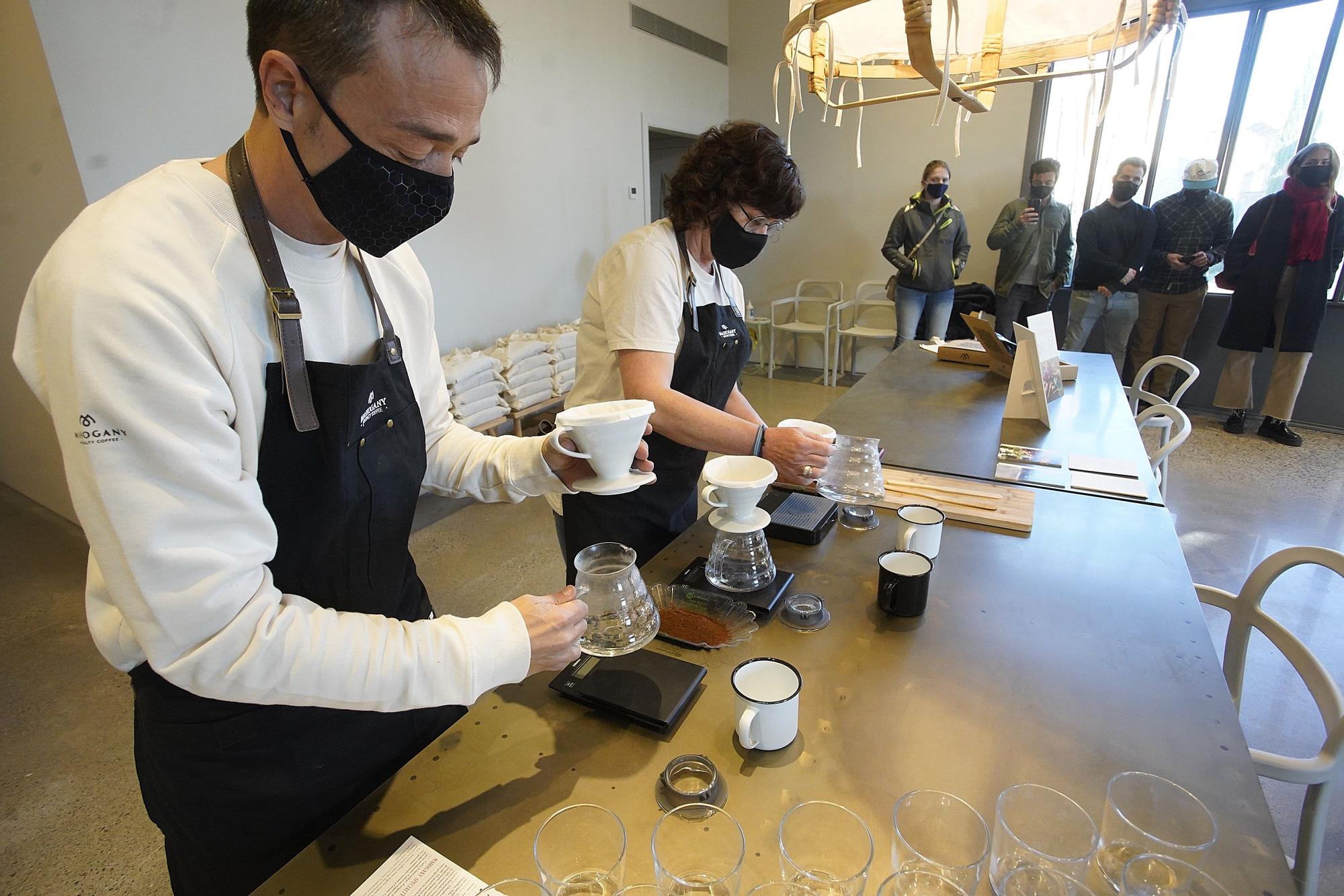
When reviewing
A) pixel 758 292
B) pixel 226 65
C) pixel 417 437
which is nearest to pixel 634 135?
pixel 758 292

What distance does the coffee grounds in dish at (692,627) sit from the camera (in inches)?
48.2

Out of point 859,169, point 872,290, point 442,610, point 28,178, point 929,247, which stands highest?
point 859,169

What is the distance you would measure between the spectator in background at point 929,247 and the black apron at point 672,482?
4.13 metres

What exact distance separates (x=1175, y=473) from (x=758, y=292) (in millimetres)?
4346

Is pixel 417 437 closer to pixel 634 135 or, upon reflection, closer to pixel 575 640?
pixel 575 640

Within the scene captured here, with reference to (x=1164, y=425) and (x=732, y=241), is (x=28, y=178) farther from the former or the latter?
(x=1164, y=425)

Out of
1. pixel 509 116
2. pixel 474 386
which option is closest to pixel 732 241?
pixel 474 386

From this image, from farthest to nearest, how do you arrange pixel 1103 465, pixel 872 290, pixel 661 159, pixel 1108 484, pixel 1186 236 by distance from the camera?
1. pixel 661 159
2. pixel 872 290
3. pixel 1186 236
4. pixel 1103 465
5. pixel 1108 484

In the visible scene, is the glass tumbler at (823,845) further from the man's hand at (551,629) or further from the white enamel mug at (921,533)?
the white enamel mug at (921,533)

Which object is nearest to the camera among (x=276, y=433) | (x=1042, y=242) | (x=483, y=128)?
(x=276, y=433)

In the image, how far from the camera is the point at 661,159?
7402 mm

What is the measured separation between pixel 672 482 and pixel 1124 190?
5177mm

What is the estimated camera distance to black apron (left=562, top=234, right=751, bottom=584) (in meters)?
1.79

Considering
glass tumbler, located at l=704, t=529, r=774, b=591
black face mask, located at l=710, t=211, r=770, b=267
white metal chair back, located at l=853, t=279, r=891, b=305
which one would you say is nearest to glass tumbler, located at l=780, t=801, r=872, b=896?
glass tumbler, located at l=704, t=529, r=774, b=591
